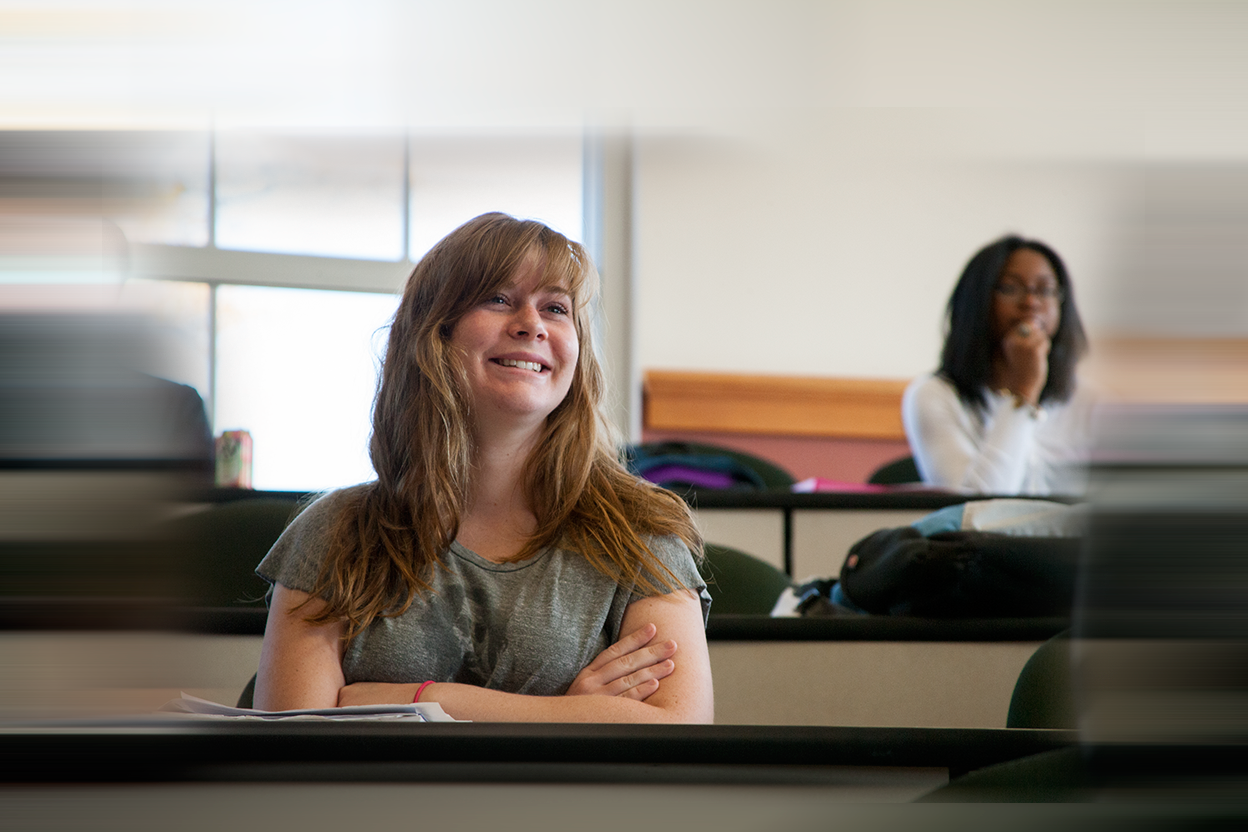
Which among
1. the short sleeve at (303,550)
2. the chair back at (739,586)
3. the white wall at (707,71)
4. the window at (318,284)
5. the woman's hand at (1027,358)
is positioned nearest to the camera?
the white wall at (707,71)

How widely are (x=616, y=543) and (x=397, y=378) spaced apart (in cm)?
38

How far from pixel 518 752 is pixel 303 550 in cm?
102

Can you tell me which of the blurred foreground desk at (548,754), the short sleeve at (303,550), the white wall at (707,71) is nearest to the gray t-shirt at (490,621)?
the short sleeve at (303,550)

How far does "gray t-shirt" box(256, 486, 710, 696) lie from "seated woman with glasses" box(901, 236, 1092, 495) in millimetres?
1356

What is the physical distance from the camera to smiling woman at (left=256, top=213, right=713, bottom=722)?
1.26 m

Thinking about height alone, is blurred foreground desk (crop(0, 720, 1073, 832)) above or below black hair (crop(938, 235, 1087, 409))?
below

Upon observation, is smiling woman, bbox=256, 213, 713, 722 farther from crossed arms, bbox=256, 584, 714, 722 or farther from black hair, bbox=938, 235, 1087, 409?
black hair, bbox=938, 235, 1087, 409

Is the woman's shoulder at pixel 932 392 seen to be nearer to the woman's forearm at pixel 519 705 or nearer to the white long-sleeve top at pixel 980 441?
the white long-sleeve top at pixel 980 441

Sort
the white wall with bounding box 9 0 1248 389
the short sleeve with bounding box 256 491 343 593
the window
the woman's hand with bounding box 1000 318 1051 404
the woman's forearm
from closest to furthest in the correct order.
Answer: the white wall with bounding box 9 0 1248 389, the woman's forearm, the short sleeve with bounding box 256 491 343 593, the woman's hand with bounding box 1000 318 1051 404, the window

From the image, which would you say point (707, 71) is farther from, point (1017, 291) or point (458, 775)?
point (1017, 291)

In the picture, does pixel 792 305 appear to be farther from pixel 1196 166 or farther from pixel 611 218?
pixel 1196 166

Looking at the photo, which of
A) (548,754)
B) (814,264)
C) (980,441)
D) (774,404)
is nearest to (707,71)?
(548,754)

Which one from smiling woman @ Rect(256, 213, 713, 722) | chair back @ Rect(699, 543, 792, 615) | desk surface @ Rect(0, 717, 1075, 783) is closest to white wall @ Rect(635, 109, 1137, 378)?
chair back @ Rect(699, 543, 792, 615)

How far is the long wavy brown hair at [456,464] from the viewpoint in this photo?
4.33ft
